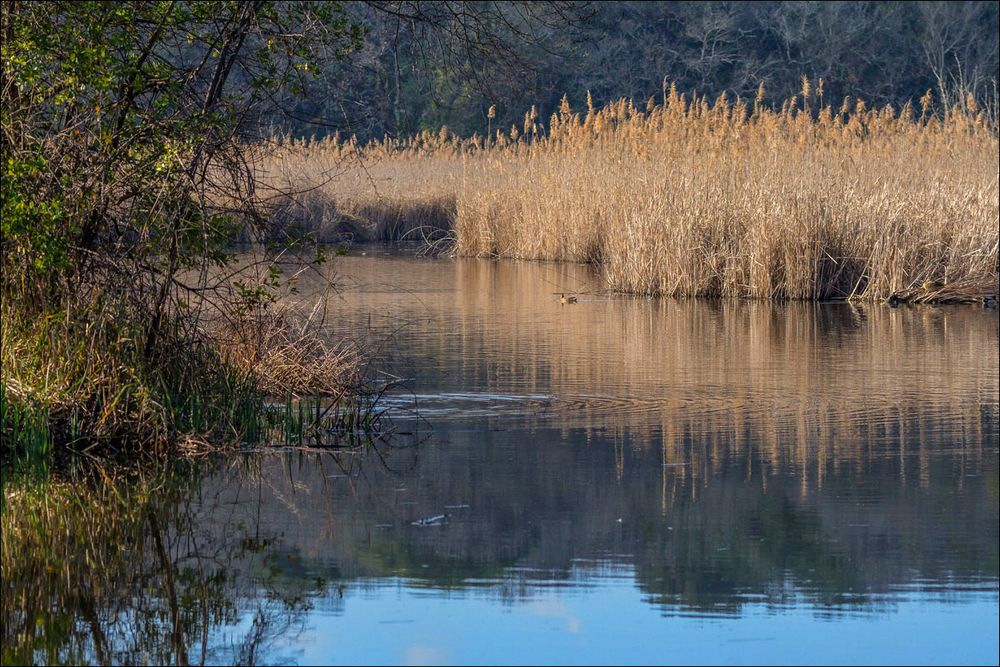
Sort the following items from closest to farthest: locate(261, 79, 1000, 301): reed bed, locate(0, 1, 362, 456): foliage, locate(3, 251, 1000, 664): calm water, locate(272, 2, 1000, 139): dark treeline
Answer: locate(3, 251, 1000, 664): calm water → locate(0, 1, 362, 456): foliage → locate(261, 79, 1000, 301): reed bed → locate(272, 2, 1000, 139): dark treeline

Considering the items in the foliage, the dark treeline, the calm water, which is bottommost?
the calm water

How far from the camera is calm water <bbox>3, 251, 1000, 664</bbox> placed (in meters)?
4.75

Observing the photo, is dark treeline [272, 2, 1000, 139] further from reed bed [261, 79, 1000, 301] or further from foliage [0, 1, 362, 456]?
foliage [0, 1, 362, 456]

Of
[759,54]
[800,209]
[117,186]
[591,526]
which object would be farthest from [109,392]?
[759,54]

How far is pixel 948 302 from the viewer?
15.8 metres

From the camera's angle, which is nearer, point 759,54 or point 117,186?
point 117,186

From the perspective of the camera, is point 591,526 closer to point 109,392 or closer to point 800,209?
point 109,392

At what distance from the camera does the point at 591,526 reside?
6027 mm

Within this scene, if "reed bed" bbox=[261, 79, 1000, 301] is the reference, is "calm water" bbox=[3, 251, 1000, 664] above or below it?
below

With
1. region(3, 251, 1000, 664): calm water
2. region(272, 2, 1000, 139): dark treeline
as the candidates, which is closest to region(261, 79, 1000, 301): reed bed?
region(3, 251, 1000, 664): calm water

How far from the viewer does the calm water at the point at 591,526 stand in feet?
15.6

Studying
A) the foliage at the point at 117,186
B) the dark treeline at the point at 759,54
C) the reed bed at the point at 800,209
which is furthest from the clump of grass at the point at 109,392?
the dark treeline at the point at 759,54

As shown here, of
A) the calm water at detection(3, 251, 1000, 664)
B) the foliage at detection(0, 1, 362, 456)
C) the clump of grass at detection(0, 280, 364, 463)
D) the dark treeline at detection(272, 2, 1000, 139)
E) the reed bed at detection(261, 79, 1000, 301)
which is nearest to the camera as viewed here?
the calm water at detection(3, 251, 1000, 664)

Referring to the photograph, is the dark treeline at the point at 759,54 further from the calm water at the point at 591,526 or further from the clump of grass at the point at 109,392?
the clump of grass at the point at 109,392
